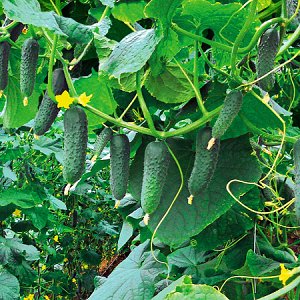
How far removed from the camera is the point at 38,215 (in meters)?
3.04

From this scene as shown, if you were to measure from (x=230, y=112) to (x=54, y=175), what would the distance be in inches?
133

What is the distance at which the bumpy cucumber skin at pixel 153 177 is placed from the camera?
1112 millimetres

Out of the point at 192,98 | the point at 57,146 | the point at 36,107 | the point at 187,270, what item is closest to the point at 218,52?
the point at 192,98

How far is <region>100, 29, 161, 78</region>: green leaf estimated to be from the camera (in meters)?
1.05

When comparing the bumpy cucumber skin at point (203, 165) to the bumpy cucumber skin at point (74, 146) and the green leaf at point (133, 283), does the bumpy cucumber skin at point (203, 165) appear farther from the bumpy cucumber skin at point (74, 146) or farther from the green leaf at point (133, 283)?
the green leaf at point (133, 283)

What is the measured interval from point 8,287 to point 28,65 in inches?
75.9

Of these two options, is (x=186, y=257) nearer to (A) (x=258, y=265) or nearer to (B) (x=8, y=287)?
(A) (x=258, y=265)

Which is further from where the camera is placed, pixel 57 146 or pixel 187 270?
pixel 57 146

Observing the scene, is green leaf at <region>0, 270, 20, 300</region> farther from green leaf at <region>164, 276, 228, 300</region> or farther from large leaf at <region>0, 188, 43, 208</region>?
green leaf at <region>164, 276, 228, 300</region>

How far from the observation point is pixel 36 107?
164 cm

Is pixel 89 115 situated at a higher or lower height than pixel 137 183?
higher

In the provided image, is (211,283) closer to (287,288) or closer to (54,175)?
(287,288)

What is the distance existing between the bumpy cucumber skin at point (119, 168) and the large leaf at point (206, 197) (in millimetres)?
270

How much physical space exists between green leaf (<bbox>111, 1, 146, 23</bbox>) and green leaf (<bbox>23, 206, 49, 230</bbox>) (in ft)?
6.21
